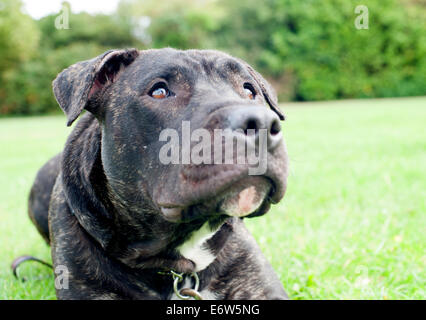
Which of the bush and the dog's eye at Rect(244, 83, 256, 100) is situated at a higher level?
the bush

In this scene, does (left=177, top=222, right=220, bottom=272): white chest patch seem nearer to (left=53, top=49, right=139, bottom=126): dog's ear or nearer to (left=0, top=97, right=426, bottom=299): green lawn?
(left=0, top=97, right=426, bottom=299): green lawn

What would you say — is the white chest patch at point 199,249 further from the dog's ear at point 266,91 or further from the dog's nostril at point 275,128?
the dog's ear at point 266,91

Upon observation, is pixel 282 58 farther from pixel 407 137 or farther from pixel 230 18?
pixel 407 137

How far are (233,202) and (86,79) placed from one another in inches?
46.4

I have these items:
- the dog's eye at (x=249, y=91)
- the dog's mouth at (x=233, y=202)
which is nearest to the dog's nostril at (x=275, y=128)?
the dog's mouth at (x=233, y=202)

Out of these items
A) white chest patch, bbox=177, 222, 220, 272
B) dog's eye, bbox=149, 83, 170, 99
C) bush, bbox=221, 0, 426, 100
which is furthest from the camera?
bush, bbox=221, 0, 426, 100

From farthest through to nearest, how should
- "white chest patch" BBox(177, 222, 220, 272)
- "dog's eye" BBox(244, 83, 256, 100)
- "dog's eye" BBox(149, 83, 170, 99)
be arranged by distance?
1. "dog's eye" BBox(244, 83, 256, 100)
2. "white chest patch" BBox(177, 222, 220, 272)
3. "dog's eye" BBox(149, 83, 170, 99)

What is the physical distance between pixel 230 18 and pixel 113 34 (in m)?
9.84

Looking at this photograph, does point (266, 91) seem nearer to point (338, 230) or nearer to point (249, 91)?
point (249, 91)

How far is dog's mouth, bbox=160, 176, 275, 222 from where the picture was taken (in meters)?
2.14

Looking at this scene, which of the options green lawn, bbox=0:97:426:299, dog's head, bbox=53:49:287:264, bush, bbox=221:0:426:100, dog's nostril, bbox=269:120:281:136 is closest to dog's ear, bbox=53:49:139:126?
dog's head, bbox=53:49:287:264

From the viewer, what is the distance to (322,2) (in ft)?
111

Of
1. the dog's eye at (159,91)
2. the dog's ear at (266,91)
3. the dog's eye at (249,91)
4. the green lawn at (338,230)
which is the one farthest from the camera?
the green lawn at (338,230)

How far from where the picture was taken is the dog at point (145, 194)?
2445mm
